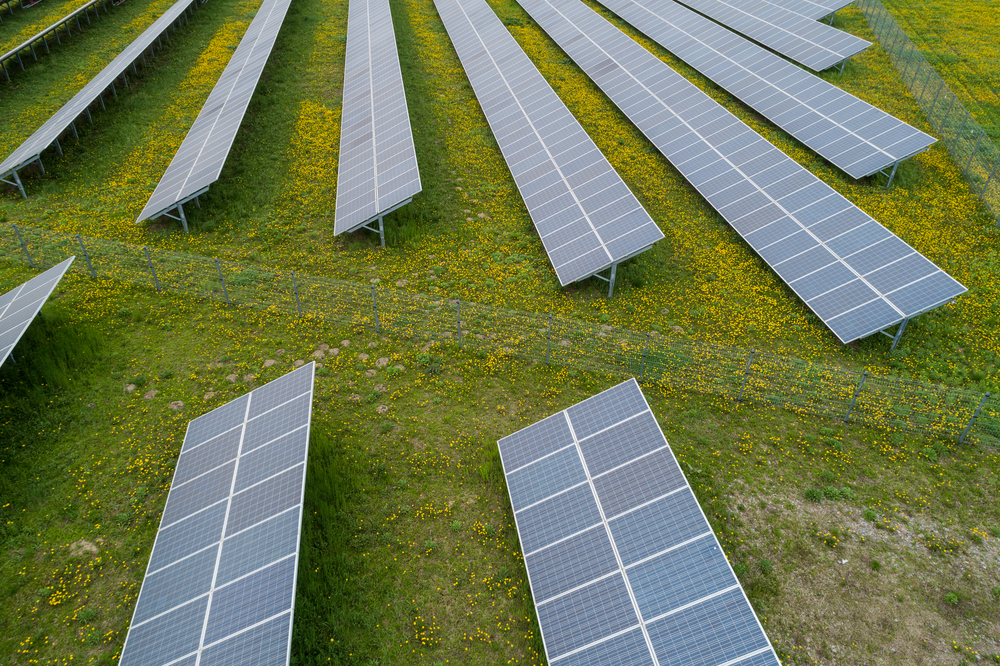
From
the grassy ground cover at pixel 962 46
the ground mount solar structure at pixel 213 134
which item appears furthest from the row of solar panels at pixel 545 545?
the grassy ground cover at pixel 962 46

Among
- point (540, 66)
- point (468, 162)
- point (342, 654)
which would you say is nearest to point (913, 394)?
point (342, 654)

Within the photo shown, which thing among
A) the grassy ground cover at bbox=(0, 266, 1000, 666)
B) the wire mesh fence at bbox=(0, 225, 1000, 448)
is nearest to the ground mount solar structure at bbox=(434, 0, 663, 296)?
the wire mesh fence at bbox=(0, 225, 1000, 448)

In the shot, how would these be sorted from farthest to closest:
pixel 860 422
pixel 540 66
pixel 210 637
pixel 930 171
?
pixel 540 66
pixel 930 171
pixel 860 422
pixel 210 637

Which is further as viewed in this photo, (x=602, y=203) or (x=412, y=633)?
(x=602, y=203)

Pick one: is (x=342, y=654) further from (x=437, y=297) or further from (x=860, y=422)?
(x=860, y=422)

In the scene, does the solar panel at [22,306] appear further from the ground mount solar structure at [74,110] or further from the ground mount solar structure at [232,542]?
the ground mount solar structure at [74,110]

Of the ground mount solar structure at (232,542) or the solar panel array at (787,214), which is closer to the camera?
the ground mount solar structure at (232,542)

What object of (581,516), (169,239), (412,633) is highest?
(169,239)
